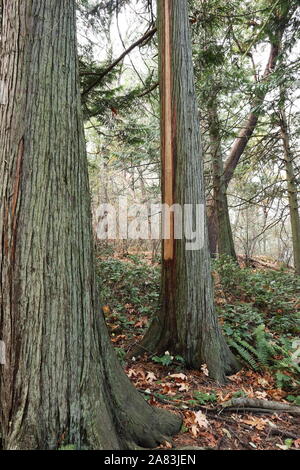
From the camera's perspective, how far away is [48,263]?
200cm

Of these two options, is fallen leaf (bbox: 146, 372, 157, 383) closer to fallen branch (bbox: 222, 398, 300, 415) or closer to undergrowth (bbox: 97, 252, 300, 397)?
undergrowth (bbox: 97, 252, 300, 397)

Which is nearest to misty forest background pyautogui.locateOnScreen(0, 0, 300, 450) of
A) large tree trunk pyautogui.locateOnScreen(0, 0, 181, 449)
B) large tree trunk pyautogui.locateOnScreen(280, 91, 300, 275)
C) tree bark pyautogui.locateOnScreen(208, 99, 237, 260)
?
large tree trunk pyautogui.locateOnScreen(0, 0, 181, 449)

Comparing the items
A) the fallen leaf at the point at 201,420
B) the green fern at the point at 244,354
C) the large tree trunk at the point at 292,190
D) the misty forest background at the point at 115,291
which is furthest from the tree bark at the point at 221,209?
the fallen leaf at the point at 201,420

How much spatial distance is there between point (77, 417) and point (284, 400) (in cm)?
256

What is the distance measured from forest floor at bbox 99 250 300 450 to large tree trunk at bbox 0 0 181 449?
65 cm

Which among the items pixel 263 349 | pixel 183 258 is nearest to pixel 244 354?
pixel 263 349

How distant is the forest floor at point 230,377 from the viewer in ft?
8.54

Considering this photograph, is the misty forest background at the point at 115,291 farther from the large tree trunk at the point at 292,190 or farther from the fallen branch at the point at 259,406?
the large tree trunk at the point at 292,190

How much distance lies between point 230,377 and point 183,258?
5.20ft

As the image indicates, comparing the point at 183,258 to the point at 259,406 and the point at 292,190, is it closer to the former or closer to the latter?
the point at 259,406

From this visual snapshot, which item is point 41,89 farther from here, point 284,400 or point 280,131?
point 280,131

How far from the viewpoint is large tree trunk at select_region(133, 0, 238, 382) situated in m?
3.57

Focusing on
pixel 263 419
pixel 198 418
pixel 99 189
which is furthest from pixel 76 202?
pixel 99 189

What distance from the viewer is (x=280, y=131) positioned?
8.24 m
